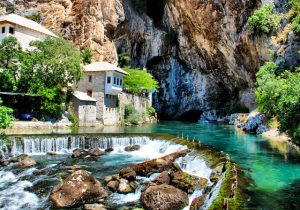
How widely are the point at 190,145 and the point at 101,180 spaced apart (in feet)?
26.8

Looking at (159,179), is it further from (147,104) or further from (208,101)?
(208,101)

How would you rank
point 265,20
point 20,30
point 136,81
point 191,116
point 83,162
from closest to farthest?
point 83,162 → point 20,30 → point 265,20 → point 136,81 → point 191,116

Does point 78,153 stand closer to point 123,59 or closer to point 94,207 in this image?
point 94,207

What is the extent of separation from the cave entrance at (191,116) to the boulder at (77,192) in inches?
1949

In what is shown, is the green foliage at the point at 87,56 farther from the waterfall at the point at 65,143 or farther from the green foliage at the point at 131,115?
the waterfall at the point at 65,143

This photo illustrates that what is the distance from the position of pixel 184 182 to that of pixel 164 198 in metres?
2.25

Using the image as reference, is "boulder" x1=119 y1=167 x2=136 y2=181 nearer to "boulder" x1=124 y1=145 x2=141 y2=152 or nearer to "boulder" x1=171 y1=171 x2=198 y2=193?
"boulder" x1=171 y1=171 x2=198 y2=193

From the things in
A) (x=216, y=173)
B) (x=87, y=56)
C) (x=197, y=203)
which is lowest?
(x=197, y=203)

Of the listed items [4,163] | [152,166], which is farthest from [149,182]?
[4,163]

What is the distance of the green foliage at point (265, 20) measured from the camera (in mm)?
38281

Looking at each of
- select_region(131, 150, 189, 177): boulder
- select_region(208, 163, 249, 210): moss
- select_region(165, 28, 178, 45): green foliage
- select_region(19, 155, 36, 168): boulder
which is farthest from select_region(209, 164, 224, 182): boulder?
select_region(165, 28, 178, 45): green foliage

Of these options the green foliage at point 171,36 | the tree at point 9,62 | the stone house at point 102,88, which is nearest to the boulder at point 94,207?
the tree at point 9,62

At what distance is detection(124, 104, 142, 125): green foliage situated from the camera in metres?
41.6

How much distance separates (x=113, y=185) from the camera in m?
14.1
